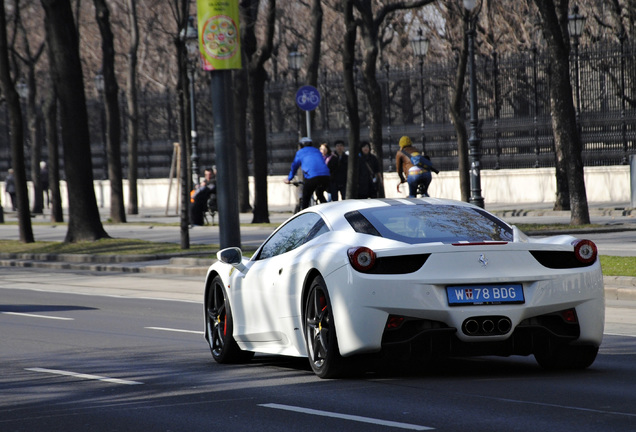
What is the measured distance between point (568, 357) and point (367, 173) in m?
20.4

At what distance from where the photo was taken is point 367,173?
29453mm

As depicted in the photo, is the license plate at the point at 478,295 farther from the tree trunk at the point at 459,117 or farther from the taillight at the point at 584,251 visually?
the tree trunk at the point at 459,117

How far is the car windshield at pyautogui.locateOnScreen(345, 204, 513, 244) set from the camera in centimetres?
884

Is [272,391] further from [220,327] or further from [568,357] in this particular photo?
[568,357]

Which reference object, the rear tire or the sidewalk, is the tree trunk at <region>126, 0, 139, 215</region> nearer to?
the sidewalk

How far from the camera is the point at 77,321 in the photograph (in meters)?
14.7

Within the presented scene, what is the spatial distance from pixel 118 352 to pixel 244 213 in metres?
26.4

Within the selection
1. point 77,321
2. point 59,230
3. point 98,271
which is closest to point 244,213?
point 59,230

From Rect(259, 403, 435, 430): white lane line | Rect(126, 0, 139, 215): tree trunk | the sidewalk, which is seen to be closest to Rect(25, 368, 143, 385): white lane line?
Rect(259, 403, 435, 430): white lane line

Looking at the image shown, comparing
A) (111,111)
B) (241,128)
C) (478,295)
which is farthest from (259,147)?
(478,295)

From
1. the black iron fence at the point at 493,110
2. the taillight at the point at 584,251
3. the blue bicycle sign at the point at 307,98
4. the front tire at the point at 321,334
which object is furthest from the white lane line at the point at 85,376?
the black iron fence at the point at 493,110

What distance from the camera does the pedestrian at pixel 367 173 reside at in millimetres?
29219

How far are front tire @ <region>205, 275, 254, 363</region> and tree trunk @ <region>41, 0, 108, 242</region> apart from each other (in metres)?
16.7

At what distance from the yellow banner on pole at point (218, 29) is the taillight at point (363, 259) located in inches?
457
